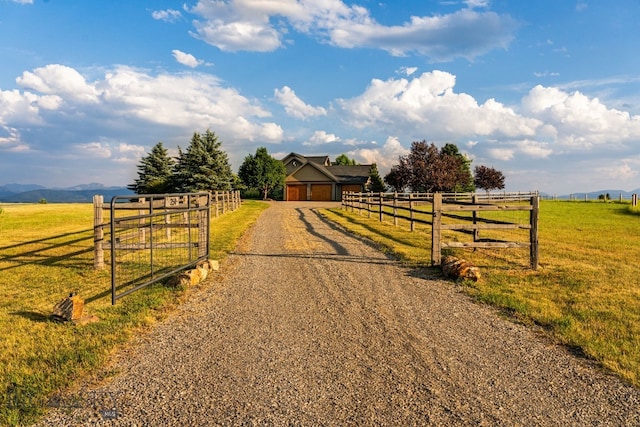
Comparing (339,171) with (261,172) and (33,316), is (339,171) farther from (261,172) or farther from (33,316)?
(33,316)

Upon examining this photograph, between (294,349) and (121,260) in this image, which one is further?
(121,260)

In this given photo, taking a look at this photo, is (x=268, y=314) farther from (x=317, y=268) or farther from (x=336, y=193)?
(x=336, y=193)

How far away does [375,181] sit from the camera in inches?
2537

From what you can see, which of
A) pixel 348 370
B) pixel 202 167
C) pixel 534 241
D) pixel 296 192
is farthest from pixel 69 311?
pixel 296 192

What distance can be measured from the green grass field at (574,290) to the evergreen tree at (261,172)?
44975mm

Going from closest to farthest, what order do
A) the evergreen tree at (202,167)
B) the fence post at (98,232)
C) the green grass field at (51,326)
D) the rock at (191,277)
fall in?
the green grass field at (51,326) < the rock at (191,277) < the fence post at (98,232) < the evergreen tree at (202,167)

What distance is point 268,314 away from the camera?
247 inches

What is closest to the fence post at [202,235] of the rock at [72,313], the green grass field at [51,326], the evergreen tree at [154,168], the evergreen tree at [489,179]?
the green grass field at [51,326]

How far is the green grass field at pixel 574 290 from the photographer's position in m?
5.11

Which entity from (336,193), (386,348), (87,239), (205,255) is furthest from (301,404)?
(336,193)

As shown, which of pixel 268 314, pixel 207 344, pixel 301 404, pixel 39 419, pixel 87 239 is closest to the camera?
pixel 39 419

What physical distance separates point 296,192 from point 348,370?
57.0 meters

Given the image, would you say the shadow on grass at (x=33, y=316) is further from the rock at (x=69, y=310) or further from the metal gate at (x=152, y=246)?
the metal gate at (x=152, y=246)

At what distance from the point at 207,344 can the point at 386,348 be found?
7.39 ft
